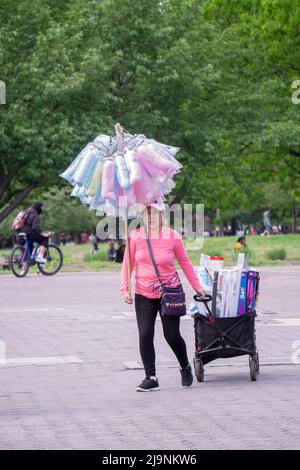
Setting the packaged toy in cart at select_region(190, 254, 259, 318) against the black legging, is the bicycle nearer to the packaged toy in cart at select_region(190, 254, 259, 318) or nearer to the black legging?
the packaged toy in cart at select_region(190, 254, 259, 318)

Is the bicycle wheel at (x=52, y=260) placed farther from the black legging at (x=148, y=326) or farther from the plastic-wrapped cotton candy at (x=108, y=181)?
the plastic-wrapped cotton candy at (x=108, y=181)

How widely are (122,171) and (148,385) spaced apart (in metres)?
1.75

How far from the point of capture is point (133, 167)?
10148 millimetres

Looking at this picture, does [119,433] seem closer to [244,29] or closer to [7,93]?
[7,93]

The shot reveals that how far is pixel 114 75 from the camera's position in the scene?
3759cm

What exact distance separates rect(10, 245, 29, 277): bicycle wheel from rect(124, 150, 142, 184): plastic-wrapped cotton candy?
1725 cm

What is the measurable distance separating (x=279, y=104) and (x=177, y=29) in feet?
15.9

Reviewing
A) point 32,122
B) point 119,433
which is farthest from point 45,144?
point 119,433

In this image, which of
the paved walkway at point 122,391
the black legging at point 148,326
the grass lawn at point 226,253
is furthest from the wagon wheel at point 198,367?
the grass lawn at point 226,253

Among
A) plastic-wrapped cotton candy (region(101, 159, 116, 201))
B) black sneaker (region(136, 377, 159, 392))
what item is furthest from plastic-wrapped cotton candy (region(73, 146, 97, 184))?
black sneaker (region(136, 377, 159, 392))

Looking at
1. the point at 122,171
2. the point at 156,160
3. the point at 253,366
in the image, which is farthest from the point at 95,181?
the point at 253,366

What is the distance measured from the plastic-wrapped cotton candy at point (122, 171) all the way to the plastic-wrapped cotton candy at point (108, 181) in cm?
4

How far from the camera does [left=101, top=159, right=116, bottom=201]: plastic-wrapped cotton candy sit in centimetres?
1027

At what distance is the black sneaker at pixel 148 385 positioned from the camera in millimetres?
10273
